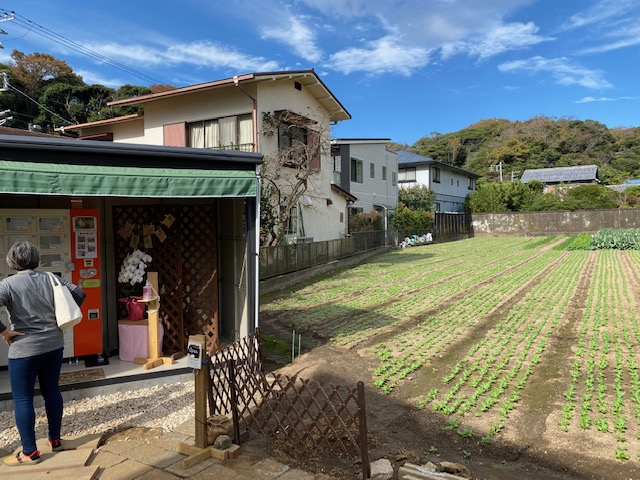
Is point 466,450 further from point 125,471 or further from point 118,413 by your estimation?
point 118,413

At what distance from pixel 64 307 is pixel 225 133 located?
13.9 metres

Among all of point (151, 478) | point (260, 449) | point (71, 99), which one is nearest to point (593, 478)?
point (260, 449)

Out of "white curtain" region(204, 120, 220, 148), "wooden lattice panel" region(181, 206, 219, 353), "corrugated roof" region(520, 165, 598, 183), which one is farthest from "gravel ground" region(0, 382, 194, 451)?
"corrugated roof" region(520, 165, 598, 183)

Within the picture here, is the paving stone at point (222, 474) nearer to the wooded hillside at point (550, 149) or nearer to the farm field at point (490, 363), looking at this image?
the farm field at point (490, 363)

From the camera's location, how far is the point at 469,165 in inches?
2795

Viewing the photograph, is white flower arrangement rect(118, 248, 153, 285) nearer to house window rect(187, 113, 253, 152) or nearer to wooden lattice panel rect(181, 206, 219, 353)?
wooden lattice panel rect(181, 206, 219, 353)

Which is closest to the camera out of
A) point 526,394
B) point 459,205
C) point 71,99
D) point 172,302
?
point 526,394

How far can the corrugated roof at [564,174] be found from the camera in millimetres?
55500

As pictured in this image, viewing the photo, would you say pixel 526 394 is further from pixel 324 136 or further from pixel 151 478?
pixel 324 136

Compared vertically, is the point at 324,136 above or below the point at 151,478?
above

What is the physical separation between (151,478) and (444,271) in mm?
15294

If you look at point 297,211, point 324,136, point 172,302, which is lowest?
point 172,302

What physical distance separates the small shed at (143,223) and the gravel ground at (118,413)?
1135 millimetres

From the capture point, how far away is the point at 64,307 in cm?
392
